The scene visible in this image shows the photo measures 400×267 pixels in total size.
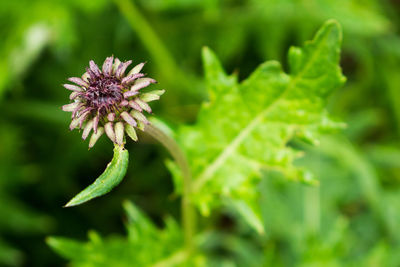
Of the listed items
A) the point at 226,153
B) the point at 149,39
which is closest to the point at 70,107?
the point at 226,153

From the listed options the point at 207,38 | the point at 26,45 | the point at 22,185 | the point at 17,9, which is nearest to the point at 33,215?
the point at 22,185

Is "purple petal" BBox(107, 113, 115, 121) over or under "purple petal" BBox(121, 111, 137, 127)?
over

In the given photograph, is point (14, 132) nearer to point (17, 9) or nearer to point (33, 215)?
point (33, 215)

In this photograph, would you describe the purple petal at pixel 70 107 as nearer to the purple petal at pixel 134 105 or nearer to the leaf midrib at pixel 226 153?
the purple petal at pixel 134 105

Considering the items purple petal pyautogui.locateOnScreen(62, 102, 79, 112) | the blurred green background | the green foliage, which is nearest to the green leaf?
purple petal pyautogui.locateOnScreen(62, 102, 79, 112)

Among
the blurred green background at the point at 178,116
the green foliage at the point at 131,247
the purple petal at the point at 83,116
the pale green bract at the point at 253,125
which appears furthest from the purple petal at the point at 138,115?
the blurred green background at the point at 178,116

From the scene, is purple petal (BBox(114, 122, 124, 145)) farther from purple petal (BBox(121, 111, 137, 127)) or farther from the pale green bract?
the pale green bract
